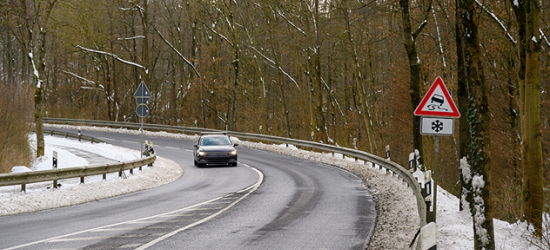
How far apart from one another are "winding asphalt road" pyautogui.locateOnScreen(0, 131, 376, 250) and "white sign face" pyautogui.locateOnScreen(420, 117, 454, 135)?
85.3 inches

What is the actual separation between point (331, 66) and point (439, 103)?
37083 mm

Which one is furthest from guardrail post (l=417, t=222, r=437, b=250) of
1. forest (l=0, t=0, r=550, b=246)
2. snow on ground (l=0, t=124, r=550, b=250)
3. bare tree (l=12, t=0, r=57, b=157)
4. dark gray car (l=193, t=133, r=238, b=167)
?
bare tree (l=12, t=0, r=57, b=157)

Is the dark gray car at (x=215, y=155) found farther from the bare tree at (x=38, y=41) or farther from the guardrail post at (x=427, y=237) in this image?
the guardrail post at (x=427, y=237)

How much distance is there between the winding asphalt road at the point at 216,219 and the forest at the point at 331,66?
2798 mm

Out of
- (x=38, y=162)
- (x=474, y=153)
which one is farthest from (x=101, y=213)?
(x=38, y=162)

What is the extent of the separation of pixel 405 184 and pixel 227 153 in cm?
1005

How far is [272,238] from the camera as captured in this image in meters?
8.76

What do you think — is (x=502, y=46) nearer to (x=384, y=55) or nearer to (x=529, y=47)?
(x=529, y=47)

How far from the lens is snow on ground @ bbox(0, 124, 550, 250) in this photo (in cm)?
848

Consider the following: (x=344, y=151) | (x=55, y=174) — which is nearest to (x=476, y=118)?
(x=55, y=174)

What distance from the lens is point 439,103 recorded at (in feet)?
28.8

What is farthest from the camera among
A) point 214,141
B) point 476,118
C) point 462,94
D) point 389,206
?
point 214,141

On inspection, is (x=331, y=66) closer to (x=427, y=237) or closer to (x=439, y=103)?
(x=439, y=103)

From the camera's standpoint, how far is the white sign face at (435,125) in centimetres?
873
